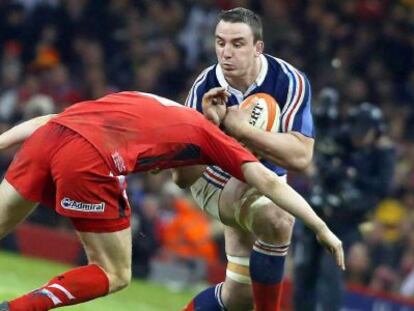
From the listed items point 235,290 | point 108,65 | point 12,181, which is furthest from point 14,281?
point 108,65

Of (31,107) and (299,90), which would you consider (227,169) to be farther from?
(31,107)

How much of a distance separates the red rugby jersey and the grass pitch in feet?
11.0

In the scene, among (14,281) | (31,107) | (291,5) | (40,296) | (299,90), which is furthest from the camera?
(291,5)

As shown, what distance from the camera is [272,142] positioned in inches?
323

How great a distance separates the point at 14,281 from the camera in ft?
43.1

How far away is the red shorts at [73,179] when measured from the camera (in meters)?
7.32

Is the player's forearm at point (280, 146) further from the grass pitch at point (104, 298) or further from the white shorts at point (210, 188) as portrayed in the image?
the grass pitch at point (104, 298)

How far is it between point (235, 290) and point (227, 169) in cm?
145

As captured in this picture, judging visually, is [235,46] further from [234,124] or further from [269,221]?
[269,221]

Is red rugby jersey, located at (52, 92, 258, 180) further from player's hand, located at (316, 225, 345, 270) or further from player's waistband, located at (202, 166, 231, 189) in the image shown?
player's waistband, located at (202, 166, 231, 189)

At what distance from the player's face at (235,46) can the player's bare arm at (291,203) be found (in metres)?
1.17

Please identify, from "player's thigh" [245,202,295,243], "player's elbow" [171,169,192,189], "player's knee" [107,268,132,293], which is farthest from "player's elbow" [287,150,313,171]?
"player's knee" [107,268,132,293]

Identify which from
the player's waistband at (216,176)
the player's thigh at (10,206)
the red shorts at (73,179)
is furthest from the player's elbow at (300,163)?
the player's thigh at (10,206)

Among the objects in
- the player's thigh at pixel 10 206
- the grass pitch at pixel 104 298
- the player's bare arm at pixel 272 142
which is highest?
the player's bare arm at pixel 272 142
